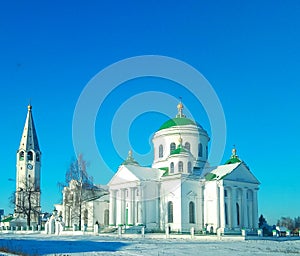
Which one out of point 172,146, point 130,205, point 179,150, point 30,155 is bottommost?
point 130,205

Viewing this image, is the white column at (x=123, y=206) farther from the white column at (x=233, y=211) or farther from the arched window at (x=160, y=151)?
the white column at (x=233, y=211)

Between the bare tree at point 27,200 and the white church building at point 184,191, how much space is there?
1422 cm

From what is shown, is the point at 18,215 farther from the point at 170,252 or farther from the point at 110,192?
the point at 170,252

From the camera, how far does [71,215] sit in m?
52.8

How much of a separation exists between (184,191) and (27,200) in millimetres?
27161

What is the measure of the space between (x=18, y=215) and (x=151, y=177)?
24913mm

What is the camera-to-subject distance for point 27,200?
65250 millimetres

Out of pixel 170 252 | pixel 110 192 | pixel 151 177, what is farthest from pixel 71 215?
pixel 170 252

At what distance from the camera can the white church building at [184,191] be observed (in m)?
47.3

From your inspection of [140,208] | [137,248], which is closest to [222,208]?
[140,208]

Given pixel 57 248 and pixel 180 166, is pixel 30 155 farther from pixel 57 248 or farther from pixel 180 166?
pixel 57 248

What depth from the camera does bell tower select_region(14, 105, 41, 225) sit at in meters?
65.4

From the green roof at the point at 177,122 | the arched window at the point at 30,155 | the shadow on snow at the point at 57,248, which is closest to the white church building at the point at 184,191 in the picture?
the green roof at the point at 177,122

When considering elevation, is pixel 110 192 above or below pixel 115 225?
above
